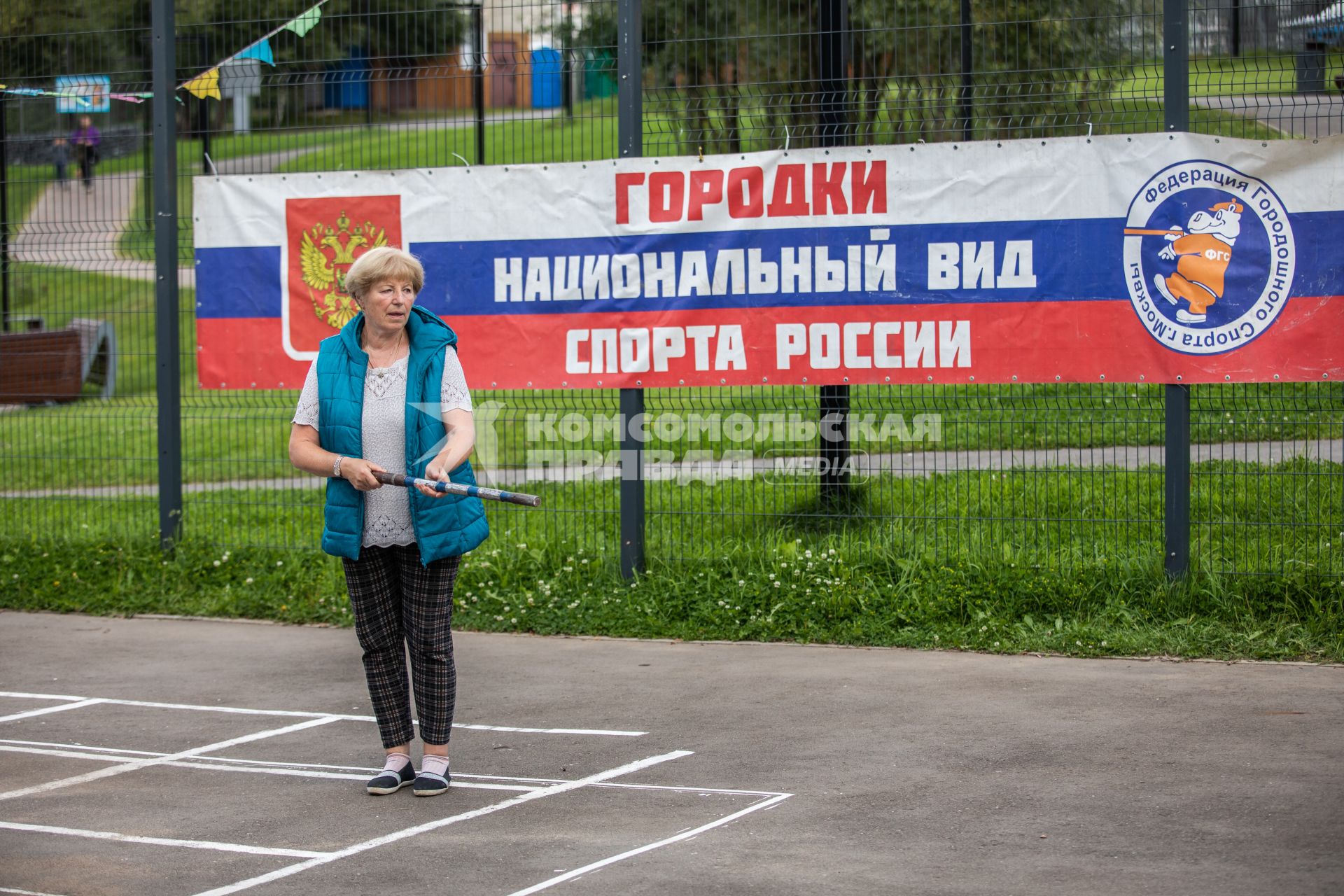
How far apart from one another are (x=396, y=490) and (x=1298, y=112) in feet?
15.7

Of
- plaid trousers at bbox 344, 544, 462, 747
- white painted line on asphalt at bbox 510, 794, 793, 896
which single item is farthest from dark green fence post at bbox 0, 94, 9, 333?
white painted line on asphalt at bbox 510, 794, 793, 896

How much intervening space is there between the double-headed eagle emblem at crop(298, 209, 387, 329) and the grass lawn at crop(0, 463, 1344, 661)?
146 centimetres

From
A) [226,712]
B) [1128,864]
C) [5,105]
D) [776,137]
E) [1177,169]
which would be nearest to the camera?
[1128,864]

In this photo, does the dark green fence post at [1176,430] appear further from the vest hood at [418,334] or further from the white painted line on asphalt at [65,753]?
the white painted line on asphalt at [65,753]

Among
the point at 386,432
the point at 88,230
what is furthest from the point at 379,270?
the point at 88,230

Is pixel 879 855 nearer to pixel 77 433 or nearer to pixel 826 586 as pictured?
pixel 826 586

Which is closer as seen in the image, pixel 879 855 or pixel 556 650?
pixel 879 855

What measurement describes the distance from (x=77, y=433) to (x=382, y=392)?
5882 millimetres

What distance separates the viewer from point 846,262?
25.3ft

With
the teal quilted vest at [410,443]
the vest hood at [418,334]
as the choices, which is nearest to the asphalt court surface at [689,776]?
the teal quilted vest at [410,443]

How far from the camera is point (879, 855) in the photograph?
4.39 metres

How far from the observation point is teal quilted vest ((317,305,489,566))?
200 inches

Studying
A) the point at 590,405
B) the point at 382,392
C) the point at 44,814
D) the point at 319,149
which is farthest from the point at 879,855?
the point at 319,149

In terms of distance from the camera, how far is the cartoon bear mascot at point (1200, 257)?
722cm
